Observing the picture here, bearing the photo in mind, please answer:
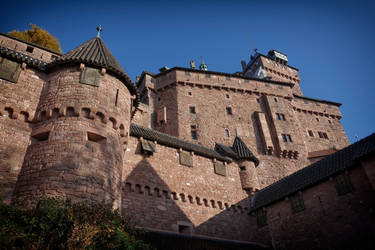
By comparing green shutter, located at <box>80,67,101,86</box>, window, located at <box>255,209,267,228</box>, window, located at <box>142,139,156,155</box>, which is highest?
green shutter, located at <box>80,67,101,86</box>

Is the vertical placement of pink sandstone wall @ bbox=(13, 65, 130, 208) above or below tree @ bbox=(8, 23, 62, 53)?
below

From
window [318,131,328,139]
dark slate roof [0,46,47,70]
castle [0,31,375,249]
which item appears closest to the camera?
Answer: castle [0,31,375,249]

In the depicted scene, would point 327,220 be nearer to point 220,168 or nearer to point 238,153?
point 220,168

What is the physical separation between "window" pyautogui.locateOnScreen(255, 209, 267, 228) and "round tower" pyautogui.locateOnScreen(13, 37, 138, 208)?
11.7 meters

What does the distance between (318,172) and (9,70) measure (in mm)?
17476

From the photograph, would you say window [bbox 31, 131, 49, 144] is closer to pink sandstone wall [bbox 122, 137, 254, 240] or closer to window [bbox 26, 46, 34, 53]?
pink sandstone wall [bbox 122, 137, 254, 240]

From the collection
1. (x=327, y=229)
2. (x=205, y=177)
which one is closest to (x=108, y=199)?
(x=205, y=177)

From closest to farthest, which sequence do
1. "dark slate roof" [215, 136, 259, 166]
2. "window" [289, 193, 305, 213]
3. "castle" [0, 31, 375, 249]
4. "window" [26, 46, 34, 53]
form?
1. "castle" [0, 31, 375, 249]
2. "window" [289, 193, 305, 213]
3. "dark slate roof" [215, 136, 259, 166]
4. "window" [26, 46, 34, 53]

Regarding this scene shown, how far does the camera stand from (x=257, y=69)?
51312 mm

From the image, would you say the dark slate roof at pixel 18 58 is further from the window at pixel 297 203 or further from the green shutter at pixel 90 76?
the window at pixel 297 203

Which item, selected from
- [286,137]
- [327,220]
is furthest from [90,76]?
[286,137]

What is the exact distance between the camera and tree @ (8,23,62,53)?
3444 centimetres

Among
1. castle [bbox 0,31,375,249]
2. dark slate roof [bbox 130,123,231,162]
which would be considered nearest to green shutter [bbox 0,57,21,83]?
castle [bbox 0,31,375,249]

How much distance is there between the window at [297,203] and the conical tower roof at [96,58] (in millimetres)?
11711
